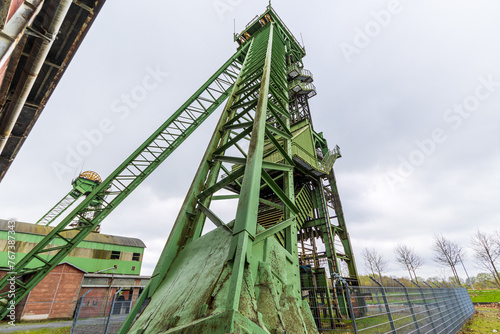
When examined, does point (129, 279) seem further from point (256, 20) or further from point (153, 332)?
point (256, 20)

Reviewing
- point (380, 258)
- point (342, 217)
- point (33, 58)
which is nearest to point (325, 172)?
point (342, 217)

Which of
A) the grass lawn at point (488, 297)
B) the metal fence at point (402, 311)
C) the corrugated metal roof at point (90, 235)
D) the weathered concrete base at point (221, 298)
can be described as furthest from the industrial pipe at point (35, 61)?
the grass lawn at point (488, 297)

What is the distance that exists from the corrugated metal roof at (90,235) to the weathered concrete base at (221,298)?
2369 cm

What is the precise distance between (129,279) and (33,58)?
22.8m

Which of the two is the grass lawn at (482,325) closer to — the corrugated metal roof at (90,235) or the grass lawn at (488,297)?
the grass lawn at (488,297)

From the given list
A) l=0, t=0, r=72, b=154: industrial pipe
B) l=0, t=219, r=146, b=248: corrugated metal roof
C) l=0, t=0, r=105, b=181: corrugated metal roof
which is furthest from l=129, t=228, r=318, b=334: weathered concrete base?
l=0, t=219, r=146, b=248: corrugated metal roof

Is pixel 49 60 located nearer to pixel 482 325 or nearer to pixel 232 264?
pixel 232 264

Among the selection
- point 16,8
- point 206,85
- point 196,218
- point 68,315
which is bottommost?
point 68,315

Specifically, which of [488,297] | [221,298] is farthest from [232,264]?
[488,297]

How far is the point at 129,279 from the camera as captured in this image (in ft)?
64.3

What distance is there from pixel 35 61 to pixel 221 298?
3.92 metres

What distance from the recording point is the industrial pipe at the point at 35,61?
254 centimetres

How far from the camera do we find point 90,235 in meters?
20.4

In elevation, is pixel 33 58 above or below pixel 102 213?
above
